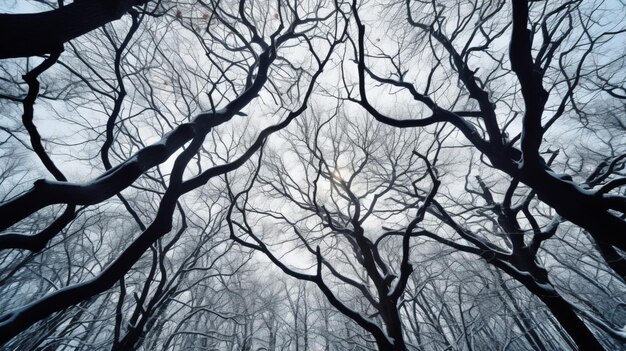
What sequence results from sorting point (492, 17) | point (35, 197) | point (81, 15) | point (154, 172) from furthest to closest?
point (154, 172) → point (492, 17) → point (81, 15) → point (35, 197)

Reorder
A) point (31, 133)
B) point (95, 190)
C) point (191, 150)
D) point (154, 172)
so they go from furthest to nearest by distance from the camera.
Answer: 1. point (154, 172)
2. point (191, 150)
3. point (31, 133)
4. point (95, 190)

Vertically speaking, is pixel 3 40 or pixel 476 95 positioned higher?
pixel 476 95

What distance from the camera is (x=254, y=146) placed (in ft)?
10.1

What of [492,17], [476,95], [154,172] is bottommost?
[476,95]

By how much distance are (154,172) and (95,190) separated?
14.7 ft

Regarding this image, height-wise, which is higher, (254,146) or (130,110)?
(130,110)

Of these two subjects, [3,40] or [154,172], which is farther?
[154,172]

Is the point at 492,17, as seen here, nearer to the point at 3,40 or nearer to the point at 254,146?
the point at 254,146

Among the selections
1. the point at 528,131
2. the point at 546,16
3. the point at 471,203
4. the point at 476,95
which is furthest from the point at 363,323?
the point at 546,16

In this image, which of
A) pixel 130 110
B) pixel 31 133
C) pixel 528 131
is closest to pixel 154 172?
pixel 130 110

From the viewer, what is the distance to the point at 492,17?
16.2 feet

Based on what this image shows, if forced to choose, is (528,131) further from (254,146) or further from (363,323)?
(254,146)

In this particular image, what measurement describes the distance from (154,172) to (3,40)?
4564mm

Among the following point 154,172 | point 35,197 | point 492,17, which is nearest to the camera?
point 35,197
